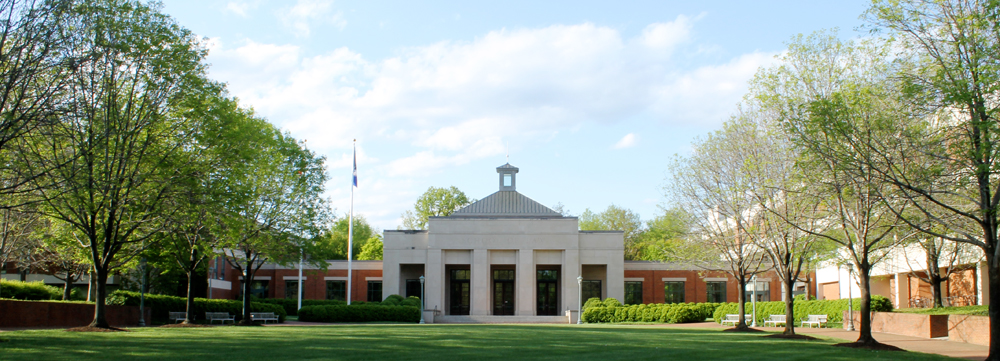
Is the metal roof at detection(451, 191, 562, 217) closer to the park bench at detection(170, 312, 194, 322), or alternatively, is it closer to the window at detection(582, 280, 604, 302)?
the window at detection(582, 280, 604, 302)

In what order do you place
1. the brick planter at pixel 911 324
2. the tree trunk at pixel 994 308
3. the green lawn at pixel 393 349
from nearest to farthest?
1. the green lawn at pixel 393 349
2. the tree trunk at pixel 994 308
3. the brick planter at pixel 911 324

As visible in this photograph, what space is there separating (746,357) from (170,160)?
16.9 m

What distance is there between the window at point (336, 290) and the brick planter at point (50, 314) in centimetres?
2862

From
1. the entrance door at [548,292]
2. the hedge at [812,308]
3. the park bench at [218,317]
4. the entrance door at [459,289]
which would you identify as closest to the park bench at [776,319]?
the hedge at [812,308]

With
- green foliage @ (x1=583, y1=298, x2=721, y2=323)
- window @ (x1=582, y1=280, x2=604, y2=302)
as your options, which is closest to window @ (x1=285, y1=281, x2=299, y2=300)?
window @ (x1=582, y1=280, x2=604, y2=302)

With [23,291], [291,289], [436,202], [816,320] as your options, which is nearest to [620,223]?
[436,202]

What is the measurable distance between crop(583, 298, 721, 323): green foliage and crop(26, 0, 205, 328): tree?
2539 cm

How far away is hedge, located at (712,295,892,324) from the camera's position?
87.7 ft

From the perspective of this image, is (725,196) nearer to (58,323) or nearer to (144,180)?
(144,180)

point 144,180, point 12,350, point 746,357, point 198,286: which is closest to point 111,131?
point 144,180

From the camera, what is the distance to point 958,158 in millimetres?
14258

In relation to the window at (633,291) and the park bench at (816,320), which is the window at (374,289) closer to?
the window at (633,291)

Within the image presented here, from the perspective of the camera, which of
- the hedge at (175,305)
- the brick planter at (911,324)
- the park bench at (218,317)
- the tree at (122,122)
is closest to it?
the tree at (122,122)

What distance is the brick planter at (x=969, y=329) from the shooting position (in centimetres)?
1842
